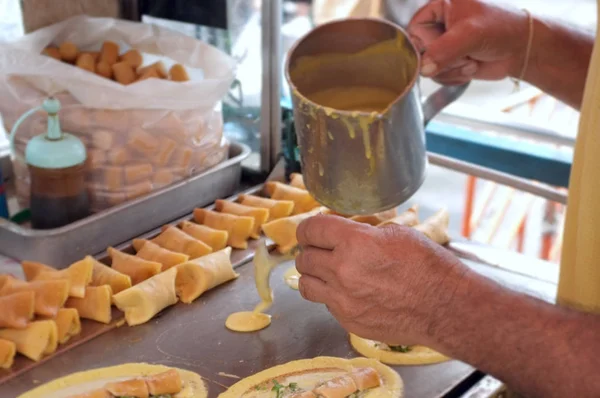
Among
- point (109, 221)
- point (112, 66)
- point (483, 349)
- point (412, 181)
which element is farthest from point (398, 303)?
point (112, 66)

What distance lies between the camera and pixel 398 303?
117 centimetres

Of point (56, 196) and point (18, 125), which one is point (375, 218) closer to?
point (56, 196)

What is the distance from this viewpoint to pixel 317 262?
120cm

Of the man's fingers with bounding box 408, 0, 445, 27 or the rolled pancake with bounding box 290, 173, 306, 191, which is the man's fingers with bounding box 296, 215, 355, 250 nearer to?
the man's fingers with bounding box 408, 0, 445, 27

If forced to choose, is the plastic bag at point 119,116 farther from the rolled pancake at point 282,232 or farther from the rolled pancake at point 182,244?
the rolled pancake at point 282,232

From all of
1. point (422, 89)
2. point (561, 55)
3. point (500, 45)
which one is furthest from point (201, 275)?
point (422, 89)

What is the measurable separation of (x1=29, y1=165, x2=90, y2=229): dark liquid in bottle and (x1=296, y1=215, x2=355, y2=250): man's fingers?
2.48 ft

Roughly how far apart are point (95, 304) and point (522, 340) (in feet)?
2.82

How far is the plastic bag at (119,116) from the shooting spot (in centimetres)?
177

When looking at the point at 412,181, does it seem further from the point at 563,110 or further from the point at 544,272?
the point at 563,110

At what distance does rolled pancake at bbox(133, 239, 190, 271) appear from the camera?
1.66 metres

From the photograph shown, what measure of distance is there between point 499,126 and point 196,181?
103 cm

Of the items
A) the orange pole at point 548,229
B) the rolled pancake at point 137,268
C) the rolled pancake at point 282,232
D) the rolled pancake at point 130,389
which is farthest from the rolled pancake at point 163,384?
the orange pole at point 548,229

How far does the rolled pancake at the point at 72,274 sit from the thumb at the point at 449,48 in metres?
0.81
